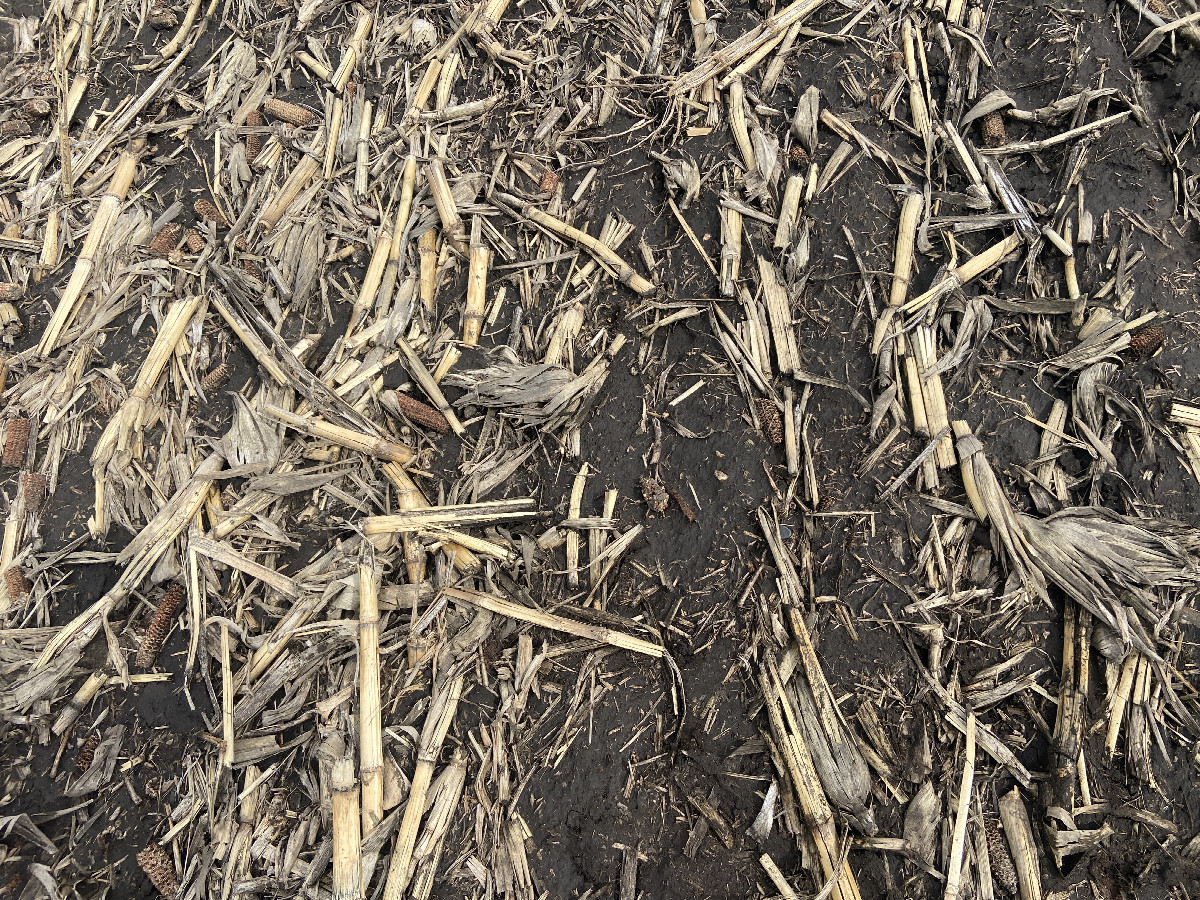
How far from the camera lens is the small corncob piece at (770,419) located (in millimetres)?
1886

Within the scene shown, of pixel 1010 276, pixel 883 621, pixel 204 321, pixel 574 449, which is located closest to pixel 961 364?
pixel 1010 276

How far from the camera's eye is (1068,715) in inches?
67.9

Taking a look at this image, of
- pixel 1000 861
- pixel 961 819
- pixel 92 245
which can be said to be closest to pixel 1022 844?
pixel 1000 861

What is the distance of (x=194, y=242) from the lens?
2.26 meters

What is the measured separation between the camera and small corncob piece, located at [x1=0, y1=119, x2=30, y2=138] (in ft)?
8.14

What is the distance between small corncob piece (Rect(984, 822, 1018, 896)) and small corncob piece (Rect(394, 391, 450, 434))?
1.82 metres

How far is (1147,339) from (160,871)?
3145 mm

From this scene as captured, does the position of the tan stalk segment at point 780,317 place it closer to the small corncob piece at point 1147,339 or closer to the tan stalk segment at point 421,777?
the small corncob piece at point 1147,339

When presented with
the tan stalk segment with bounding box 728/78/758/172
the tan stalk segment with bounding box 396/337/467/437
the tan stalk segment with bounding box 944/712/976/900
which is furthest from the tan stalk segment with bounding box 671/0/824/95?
the tan stalk segment with bounding box 944/712/976/900

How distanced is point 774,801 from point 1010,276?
164 cm

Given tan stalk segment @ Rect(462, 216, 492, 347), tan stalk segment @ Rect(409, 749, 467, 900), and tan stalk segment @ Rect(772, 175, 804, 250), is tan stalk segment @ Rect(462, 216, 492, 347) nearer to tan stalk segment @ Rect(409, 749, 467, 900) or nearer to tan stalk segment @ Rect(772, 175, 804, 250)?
tan stalk segment @ Rect(772, 175, 804, 250)

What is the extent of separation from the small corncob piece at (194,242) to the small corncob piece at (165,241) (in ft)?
0.13

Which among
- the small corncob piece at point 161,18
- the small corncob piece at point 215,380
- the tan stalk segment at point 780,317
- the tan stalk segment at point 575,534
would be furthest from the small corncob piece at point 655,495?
the small corncob piece at point 161,18

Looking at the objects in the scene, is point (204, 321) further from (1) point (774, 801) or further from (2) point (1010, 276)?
(2) point (1010, 276)
